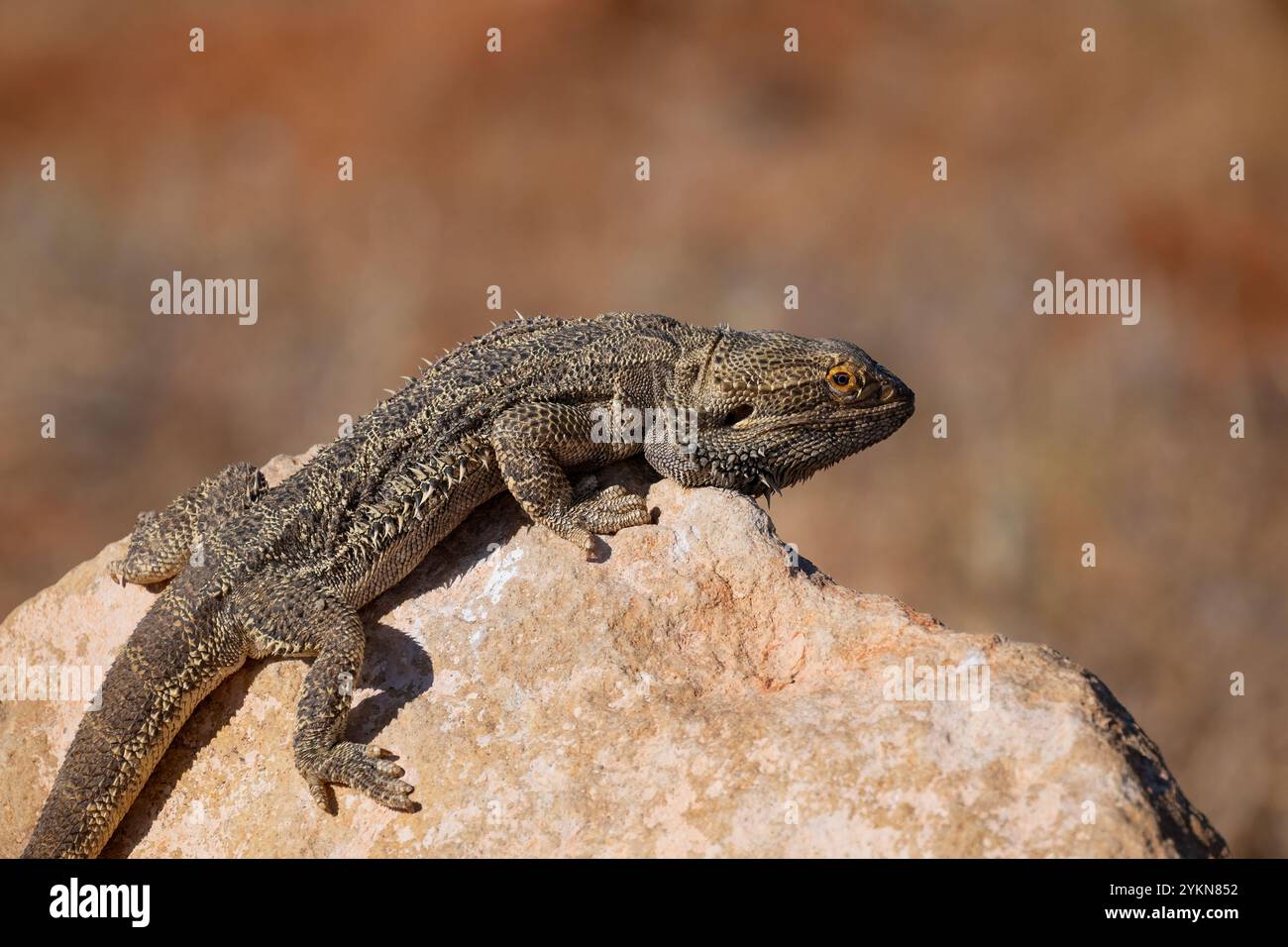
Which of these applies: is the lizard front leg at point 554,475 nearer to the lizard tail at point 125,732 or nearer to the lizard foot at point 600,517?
the lizard foot at point 600,517

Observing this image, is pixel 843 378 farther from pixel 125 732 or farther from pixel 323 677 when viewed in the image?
pixel 125 732

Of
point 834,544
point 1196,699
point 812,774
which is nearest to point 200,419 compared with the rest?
point 834,544

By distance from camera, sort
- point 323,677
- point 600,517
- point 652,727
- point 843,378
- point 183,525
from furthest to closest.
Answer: point 183,525
point 843,378
point 600,517
point 323,677
point 652,727

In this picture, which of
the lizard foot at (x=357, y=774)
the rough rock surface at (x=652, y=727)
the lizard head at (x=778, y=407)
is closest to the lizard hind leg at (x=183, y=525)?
the rough rock surface at (x=652, y=727)

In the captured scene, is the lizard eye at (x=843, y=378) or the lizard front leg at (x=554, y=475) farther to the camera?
the lizard eye at (x=843, y=378)

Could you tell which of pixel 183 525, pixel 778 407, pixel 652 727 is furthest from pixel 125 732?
pixel 778 407
